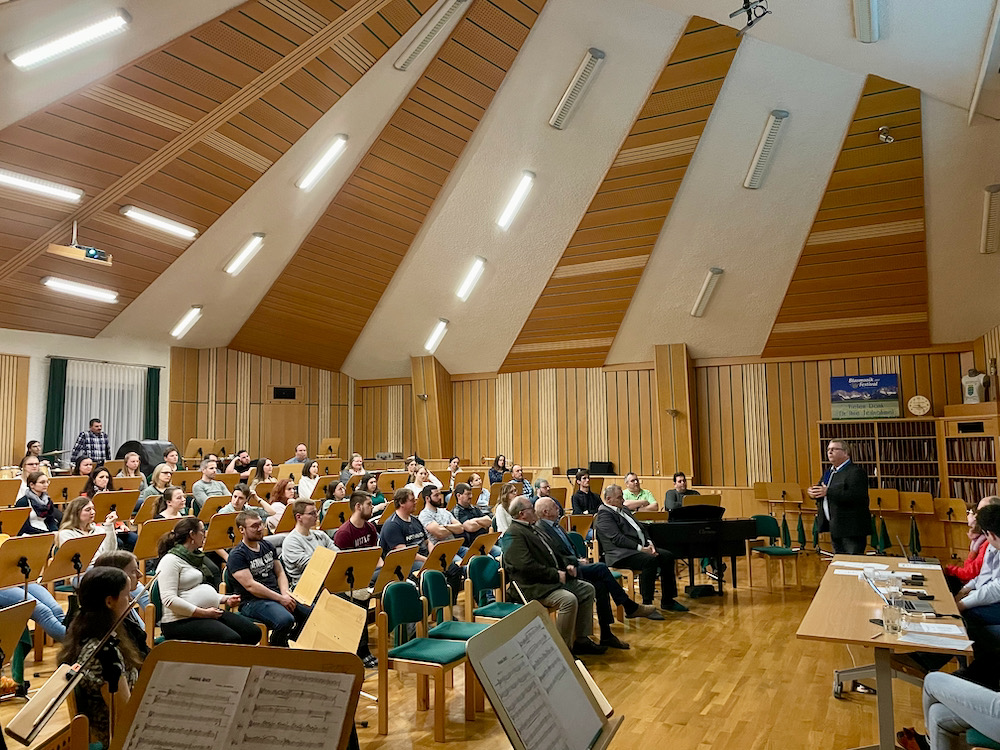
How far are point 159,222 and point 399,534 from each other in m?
5.76

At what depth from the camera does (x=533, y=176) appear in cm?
1019

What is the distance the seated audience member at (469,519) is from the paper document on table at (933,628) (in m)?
4.22

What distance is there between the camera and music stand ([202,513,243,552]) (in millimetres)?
5844

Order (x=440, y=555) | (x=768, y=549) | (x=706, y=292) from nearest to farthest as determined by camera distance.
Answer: (x=440, y=555)
(x=768, y=549)
(x=706, y=292)

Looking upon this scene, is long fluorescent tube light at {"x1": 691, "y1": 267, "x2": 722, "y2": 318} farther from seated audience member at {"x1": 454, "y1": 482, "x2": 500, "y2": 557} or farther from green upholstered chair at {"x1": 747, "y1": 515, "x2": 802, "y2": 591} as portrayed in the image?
seated audience member at {"x1": 454, "y1": 482, "x2": 500, "y2": 557}

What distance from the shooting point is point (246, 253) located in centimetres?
1069

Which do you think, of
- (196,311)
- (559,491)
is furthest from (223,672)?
(196,311)

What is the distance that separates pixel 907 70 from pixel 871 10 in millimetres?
1279

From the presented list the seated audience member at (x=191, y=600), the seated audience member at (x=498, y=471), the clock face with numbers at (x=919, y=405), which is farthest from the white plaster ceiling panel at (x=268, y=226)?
the clock face with numbers at (x=919, y=405)

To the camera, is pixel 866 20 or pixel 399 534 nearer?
pixel 399 534

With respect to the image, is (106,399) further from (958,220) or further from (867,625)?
(958,220)

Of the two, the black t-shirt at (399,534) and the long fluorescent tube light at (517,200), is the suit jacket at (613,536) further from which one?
the long fluorescent tube light at (517,200)

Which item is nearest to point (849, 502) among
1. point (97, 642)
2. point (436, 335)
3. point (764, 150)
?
point (764, 150)

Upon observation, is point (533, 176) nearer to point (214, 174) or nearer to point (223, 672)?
point (214, 174)
